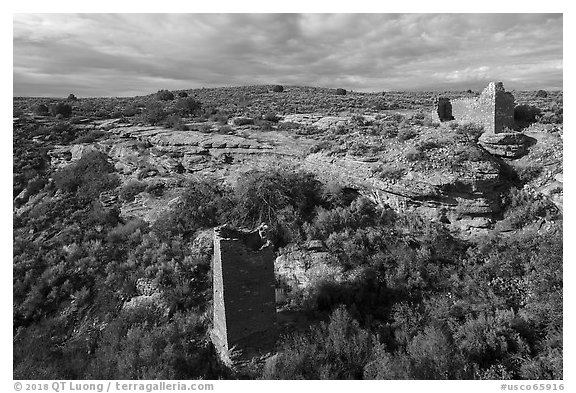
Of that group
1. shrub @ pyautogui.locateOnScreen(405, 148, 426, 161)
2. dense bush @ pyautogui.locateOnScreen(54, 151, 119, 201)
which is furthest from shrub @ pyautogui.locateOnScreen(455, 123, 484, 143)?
dense bush @ pyautogui.locateOnScreen(54, 151, 119, 201)

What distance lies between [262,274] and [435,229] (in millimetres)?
6464

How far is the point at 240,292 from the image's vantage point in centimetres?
861

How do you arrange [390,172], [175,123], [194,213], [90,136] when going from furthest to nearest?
[175,123] < [90,136] < [194,213] < [390,172]

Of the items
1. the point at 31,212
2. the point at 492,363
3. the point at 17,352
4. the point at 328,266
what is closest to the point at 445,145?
the point at 328,266

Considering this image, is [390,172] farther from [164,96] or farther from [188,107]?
[164,96]

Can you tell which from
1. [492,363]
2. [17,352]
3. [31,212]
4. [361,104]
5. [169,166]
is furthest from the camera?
[361,104]

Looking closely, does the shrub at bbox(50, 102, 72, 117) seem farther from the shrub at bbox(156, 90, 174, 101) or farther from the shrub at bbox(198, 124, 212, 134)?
the shrub at bbox(198, 124, 212, 134)

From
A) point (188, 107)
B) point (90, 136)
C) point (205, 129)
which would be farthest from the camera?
point (188, 107)

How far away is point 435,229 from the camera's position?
38.6 ft

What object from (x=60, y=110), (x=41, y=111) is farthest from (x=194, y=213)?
(x=41, y=111)

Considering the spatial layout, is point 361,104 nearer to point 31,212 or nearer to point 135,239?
point 135,239

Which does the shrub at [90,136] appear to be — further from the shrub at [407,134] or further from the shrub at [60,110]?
the shrub at [407,134]

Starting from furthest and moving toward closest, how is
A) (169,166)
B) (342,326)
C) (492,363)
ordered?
(169,166) < (342,326) < (492,363)

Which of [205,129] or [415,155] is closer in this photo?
[415,155]
